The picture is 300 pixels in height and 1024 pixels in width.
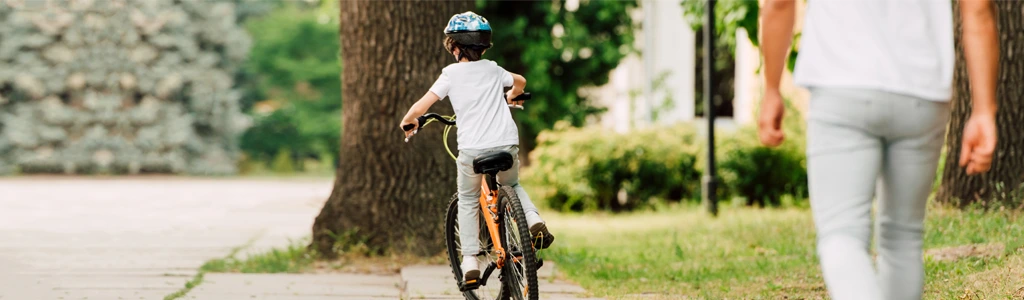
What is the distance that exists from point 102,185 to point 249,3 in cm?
1533

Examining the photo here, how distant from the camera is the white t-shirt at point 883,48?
3.09m

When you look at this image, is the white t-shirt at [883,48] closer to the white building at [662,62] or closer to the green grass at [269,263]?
the green grass at [269,263]

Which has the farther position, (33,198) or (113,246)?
(33,198)

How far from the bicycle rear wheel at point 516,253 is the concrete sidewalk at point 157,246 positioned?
3.06 ft

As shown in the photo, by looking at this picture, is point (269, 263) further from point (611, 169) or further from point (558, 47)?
point (558, 47)

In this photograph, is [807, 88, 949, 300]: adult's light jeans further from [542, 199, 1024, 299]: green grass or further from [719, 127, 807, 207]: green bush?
[719, 127, 807, 207]: green bush

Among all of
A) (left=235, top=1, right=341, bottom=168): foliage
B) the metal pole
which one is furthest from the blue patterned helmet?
(left=235, top=1, right=341, bottom=168): foliage

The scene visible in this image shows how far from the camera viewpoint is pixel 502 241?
17.9 ft

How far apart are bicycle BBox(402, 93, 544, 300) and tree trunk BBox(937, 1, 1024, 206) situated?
4383 mm

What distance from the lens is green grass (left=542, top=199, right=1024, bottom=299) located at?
6.53 meters

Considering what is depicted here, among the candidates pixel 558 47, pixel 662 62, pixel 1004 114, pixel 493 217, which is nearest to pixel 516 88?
pixel 493 217

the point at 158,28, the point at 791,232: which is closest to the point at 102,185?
the point at 158,28

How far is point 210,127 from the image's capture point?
27.9 m

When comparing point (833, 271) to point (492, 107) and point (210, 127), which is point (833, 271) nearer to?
point (492, 107)
